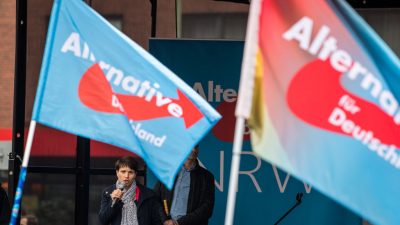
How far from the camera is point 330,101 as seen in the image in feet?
18.7

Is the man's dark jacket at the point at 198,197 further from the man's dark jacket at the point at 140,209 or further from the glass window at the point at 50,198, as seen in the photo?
the glass window at the point at 50,198

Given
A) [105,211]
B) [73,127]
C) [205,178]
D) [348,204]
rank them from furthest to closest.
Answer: [205,178], [105,211], [73,127], [348,204]

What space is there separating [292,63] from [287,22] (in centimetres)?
23

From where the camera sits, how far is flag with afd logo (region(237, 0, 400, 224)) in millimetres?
5605

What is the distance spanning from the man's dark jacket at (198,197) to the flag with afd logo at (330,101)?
154 inches

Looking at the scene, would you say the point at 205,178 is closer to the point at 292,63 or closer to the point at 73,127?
the point at 73,127

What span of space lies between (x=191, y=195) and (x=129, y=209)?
0.79m

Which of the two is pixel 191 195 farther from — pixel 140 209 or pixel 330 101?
pixel 330 101

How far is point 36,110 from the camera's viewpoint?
6.57 metres

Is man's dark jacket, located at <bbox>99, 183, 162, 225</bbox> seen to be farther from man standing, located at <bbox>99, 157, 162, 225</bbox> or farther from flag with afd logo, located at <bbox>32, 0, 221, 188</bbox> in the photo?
flag with afd logo, located at <bbox>32, 0, 221, 188</bbox>

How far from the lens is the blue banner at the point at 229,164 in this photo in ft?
34.6

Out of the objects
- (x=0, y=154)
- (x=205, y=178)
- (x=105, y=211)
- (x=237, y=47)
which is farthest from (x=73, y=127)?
(x=0, y=154)

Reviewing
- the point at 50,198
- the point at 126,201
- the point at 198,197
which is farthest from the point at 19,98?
the point at 198,197

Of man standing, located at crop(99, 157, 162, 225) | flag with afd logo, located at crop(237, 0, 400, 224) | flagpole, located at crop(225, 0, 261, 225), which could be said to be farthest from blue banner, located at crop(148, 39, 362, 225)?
flagpole, located at crop(225, 0, 261, 225)
